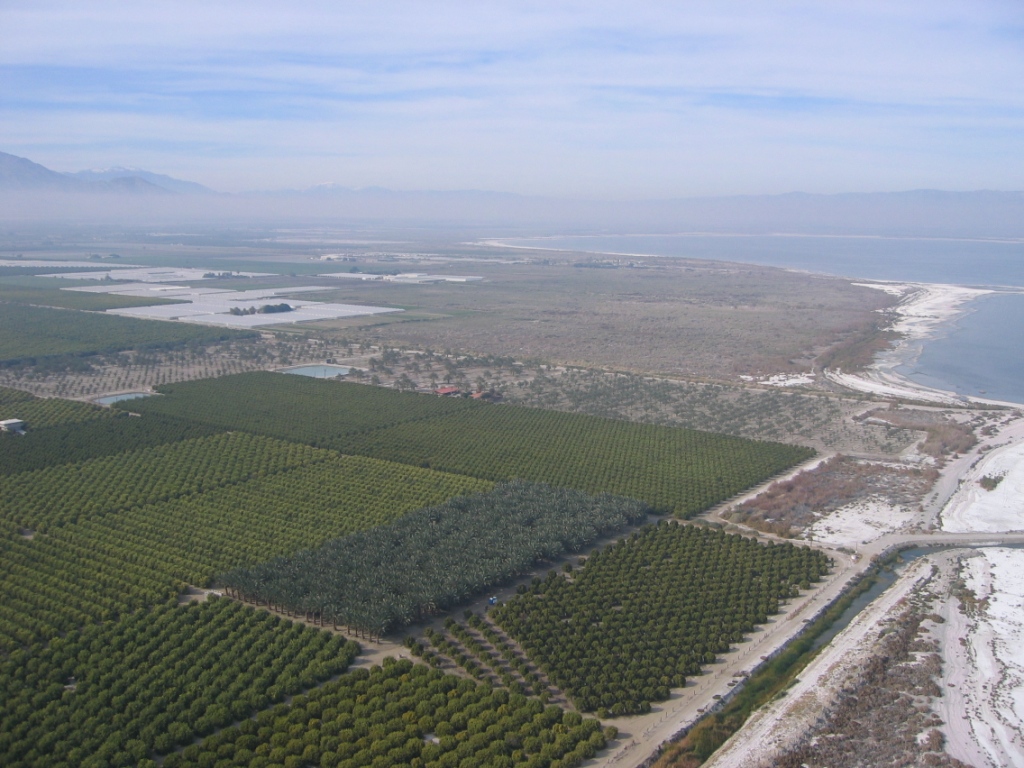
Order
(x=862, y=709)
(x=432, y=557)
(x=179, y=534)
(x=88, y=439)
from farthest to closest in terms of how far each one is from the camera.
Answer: (x=88, y=439), (x=179, y=534), (x=432, y=557), (x=862, y=709)

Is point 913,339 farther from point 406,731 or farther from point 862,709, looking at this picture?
point 406,731

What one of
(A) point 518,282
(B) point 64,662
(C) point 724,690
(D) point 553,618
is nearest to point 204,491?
(B) point 64,662

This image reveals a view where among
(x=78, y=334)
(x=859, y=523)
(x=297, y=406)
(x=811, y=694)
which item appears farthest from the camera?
(x=78, y=334)

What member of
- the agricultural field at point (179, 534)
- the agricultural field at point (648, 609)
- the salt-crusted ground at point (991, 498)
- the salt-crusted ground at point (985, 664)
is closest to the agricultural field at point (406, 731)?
the agricultural field at point (648, 609)

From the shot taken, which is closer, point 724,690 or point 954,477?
point 724,690

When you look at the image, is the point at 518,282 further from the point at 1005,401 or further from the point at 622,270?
the point at 1005,401

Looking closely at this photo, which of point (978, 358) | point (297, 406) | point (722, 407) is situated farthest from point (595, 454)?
point (978, 358)
